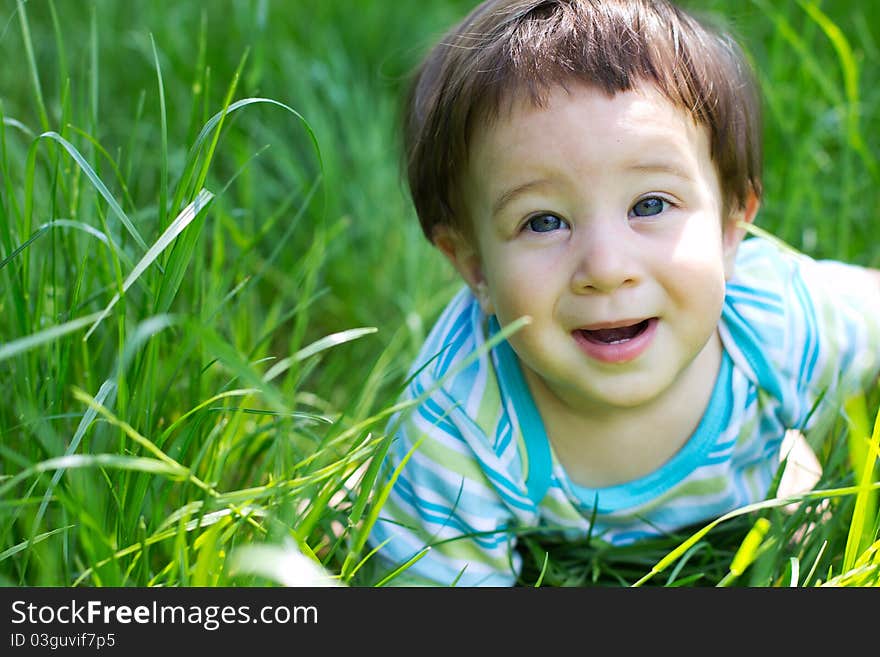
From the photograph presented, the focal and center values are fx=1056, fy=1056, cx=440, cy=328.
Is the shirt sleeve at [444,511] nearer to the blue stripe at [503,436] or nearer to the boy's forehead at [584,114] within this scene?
the blue stripe at [503,436]

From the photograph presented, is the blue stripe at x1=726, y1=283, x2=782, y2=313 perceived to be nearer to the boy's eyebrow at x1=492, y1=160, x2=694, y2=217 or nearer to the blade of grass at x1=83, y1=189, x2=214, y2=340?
the boy's eyebrow at x1=492, y1=160, x2=694, y2=217

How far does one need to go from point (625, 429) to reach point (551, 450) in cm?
12

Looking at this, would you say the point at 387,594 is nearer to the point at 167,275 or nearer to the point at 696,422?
the point at 167,275

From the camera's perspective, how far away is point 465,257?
163 centimetres

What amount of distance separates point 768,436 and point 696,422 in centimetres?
14

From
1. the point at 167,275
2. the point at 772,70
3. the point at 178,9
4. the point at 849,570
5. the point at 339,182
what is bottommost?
the point at 849,570

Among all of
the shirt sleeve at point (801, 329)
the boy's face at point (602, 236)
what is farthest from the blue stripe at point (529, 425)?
the shirt sleeve at point (801, 329)

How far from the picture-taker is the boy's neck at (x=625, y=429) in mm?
1594

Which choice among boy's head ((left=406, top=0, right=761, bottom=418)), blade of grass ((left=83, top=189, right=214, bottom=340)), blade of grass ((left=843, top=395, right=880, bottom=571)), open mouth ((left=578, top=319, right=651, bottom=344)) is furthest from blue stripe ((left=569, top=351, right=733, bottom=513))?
blade of grass ((left=83, top=189, right=214, bottom=340))

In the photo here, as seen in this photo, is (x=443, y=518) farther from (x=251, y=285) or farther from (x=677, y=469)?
(x=251, y=285)

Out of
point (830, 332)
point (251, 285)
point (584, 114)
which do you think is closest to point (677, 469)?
point (830, 332)

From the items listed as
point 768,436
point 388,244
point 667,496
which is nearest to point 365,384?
point 667,496

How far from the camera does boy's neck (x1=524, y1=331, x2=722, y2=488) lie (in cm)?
159

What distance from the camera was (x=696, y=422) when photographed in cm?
161
